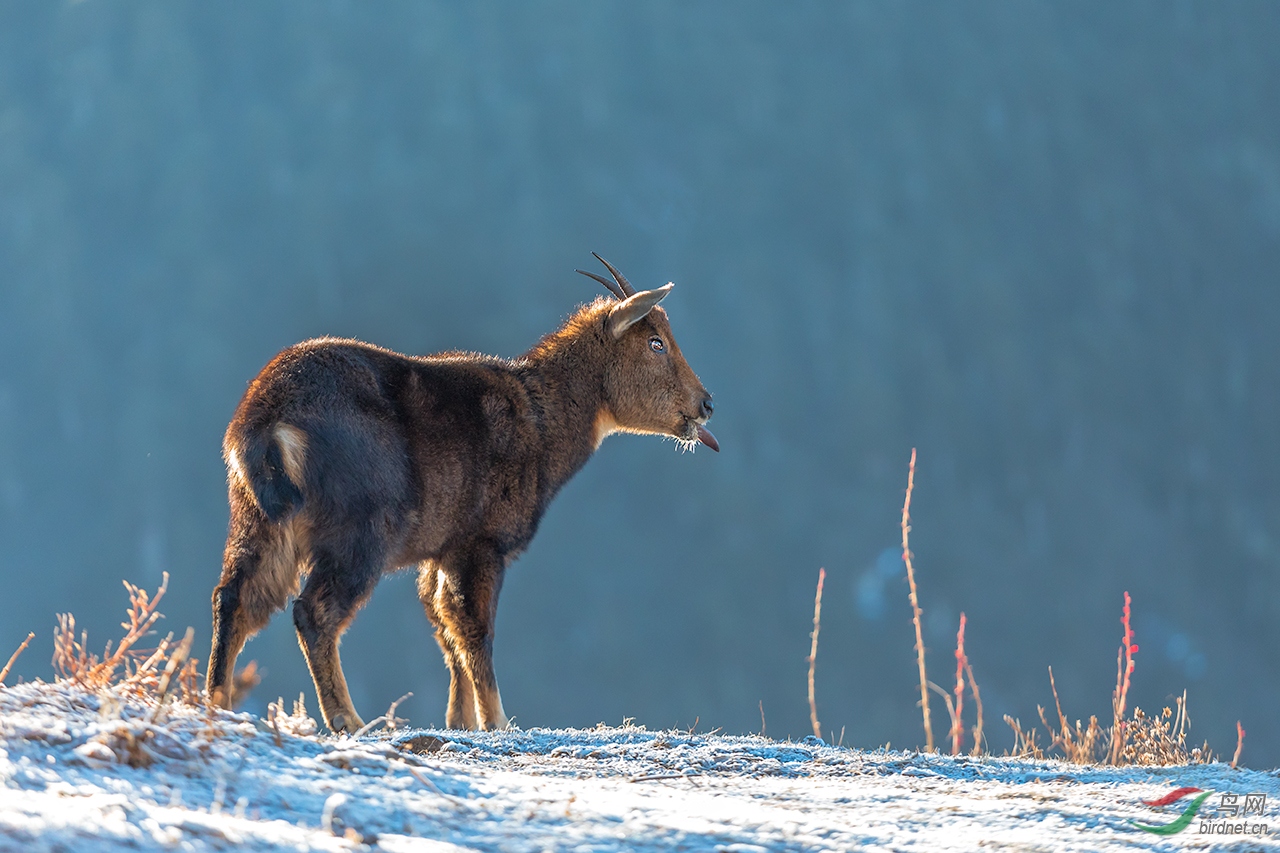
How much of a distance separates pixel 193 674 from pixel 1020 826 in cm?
207

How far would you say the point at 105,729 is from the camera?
2.54m

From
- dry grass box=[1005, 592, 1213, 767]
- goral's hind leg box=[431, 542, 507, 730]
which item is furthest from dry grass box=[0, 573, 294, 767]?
dry grass box=[1005, 592, 1213, 767]

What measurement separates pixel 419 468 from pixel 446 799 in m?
3.19

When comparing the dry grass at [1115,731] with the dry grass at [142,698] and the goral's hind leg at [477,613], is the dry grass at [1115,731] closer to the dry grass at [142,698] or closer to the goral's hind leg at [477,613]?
the goral's hind leg at [477,613]

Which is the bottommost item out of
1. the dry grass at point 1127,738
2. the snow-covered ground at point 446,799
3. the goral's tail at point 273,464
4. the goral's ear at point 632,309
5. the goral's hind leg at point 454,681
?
the snow-covered ground at point 446,799

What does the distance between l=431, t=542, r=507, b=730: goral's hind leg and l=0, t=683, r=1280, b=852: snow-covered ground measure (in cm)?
212

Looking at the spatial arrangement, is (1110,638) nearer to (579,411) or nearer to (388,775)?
(579,411)

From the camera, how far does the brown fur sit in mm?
5102

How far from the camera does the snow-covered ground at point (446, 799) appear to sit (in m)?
2.16

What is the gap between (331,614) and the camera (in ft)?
16.8

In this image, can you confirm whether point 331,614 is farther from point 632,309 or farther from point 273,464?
point 632,309

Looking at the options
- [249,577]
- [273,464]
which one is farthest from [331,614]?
[273,464]

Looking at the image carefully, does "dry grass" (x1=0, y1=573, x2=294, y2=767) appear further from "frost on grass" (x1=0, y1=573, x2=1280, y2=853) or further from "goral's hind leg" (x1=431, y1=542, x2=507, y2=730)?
"goral's hind leg" (x1=431, y1=542, x2=507, y2=730)

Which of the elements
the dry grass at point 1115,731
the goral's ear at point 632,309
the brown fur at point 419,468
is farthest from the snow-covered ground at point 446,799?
the goral's ear at point 632,309
